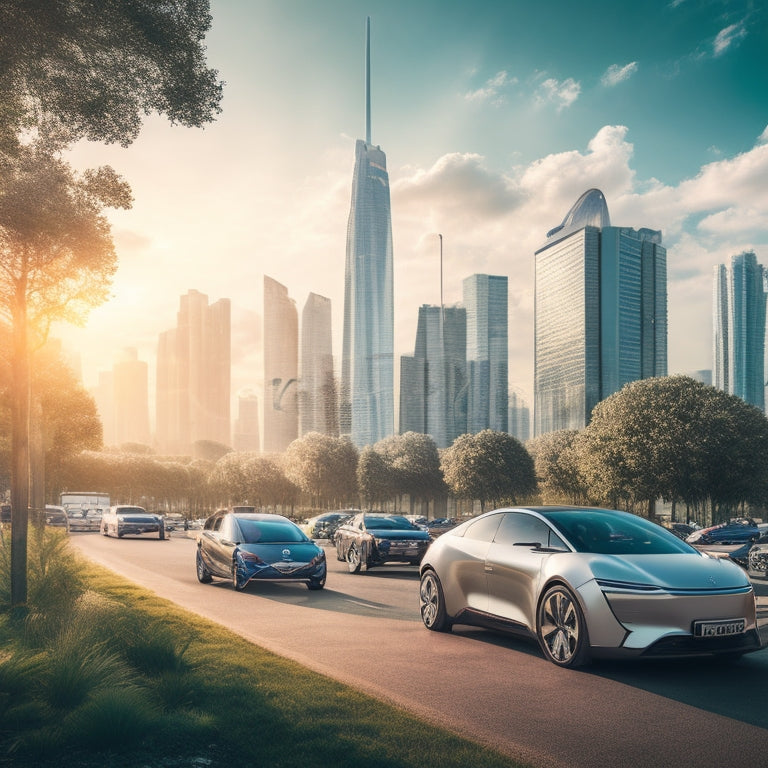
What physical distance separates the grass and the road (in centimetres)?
45

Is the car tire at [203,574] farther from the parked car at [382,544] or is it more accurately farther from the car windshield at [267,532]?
the parked car at [382,544]

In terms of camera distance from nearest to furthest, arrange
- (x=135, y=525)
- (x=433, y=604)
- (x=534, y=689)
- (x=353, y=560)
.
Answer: (x=534, y=689), (x=433, y=604), (x=353, y=560), (x=135, y=525)

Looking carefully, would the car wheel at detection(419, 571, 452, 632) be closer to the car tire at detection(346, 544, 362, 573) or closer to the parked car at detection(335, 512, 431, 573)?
the parked car at detection(335, 512, 431, 573)

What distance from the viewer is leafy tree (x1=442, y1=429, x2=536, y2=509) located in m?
70.4

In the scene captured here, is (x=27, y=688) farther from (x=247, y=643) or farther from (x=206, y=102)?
(x=206, y=102)

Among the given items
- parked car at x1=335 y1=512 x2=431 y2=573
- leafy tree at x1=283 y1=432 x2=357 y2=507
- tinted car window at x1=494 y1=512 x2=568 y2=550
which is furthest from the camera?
leafy tree at x1=283 y1=432 x2=357 y2=507

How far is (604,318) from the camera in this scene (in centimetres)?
16050

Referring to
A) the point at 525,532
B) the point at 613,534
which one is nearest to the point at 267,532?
the point at 525,532

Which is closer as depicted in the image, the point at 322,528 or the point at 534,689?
the point at 534,689

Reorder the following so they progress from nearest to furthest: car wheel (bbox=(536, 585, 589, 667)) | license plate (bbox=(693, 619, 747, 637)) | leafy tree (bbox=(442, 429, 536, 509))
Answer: license plate (bbox=(693, 619, 747, 637)) < car wheel (bbox=(536, 585, 589, 667)) < leafy tree (bbox=(442, 429, 536, 509))

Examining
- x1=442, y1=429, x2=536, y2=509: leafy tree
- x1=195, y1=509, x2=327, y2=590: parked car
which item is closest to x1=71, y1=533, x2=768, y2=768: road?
x1=195, y1=509, x2=327, y2=590: parked car

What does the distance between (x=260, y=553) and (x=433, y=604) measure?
19.8 ft

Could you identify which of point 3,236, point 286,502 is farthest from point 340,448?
point 3,236

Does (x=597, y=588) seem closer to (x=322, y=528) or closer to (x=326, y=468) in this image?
(x=322, y=528)
